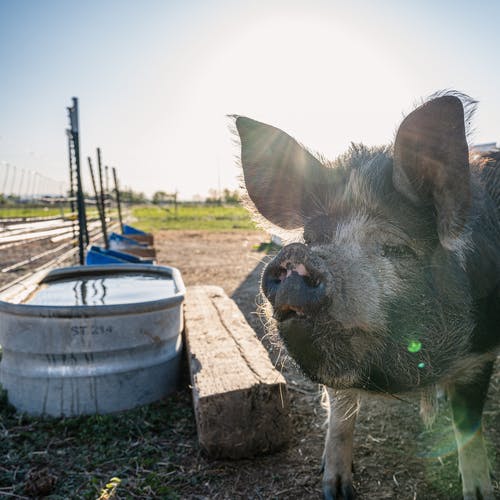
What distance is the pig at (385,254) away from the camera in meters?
1.36

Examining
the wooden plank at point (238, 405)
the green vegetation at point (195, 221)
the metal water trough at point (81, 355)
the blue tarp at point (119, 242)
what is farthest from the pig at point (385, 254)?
the green vegetation at point (195, 221)

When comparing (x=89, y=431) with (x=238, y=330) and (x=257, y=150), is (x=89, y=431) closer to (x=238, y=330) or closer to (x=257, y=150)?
(x=238, y=330)

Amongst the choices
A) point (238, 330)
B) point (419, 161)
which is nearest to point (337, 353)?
point (419, 161)

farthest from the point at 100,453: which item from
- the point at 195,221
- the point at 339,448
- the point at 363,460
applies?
the point at 195,221

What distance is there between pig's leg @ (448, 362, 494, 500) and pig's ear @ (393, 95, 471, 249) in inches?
41.6

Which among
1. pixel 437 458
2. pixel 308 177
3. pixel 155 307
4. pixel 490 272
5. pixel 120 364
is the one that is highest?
pixel 308 177

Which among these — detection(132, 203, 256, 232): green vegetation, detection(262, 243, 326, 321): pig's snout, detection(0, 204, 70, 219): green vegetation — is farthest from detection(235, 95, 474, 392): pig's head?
detection(0, 204, 70, 219): green vegetation

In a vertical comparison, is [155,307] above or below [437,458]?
above

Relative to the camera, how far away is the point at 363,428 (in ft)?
9.07

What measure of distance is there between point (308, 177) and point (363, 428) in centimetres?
172

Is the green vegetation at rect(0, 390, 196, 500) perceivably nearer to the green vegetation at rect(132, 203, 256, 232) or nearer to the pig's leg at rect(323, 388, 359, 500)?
the pig's leg at rect(323, 388, 359, 500)

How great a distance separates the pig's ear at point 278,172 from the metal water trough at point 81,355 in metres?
1.13

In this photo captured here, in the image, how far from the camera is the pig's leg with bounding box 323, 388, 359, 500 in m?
2.13

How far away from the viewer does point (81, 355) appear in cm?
263
